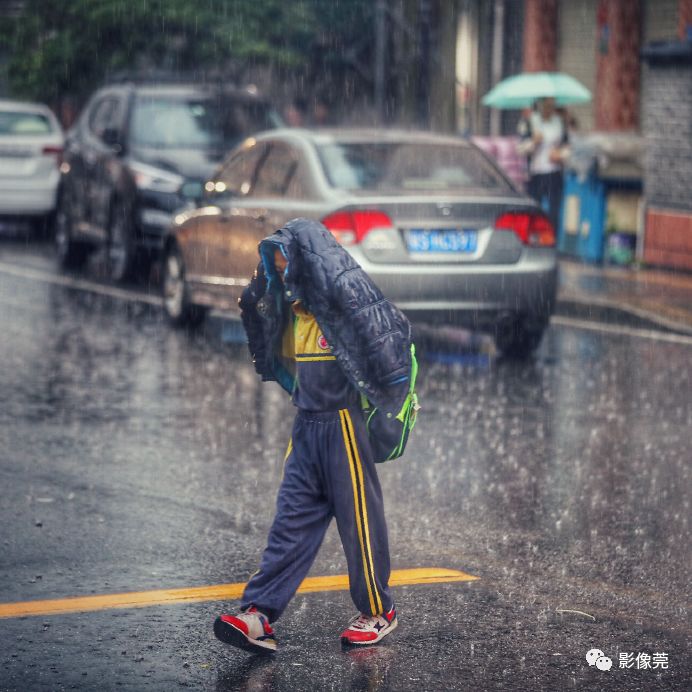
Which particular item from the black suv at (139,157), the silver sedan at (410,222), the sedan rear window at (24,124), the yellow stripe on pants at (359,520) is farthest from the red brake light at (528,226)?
the sedan rear window at (24,124)

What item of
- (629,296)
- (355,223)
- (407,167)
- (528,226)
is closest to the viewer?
(355,223)

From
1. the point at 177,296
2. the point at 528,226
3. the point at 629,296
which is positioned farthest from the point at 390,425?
the point at 629,296

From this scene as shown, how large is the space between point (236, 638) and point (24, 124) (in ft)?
56.0

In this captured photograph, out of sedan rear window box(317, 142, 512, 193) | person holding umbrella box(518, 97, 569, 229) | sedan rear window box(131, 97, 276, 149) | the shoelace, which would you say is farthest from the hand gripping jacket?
person holding umbrella box(518, 97, 569, 229)

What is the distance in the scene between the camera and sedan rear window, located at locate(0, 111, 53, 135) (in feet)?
70.1

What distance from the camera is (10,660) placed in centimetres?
529

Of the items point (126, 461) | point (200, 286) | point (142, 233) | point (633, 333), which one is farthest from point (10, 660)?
point (142, 233)

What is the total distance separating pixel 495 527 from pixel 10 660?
96.8 inches

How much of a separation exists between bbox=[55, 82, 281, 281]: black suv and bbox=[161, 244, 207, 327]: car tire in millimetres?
2030

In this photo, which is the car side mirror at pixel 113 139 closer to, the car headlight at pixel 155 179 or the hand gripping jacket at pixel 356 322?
the car headlight at pixel 155 179

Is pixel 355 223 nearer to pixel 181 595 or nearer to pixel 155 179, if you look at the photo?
pixel 155 179

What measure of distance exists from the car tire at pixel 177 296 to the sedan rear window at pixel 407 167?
1871 mm

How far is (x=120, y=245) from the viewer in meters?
16.4

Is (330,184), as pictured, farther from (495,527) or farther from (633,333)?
(495,527)
